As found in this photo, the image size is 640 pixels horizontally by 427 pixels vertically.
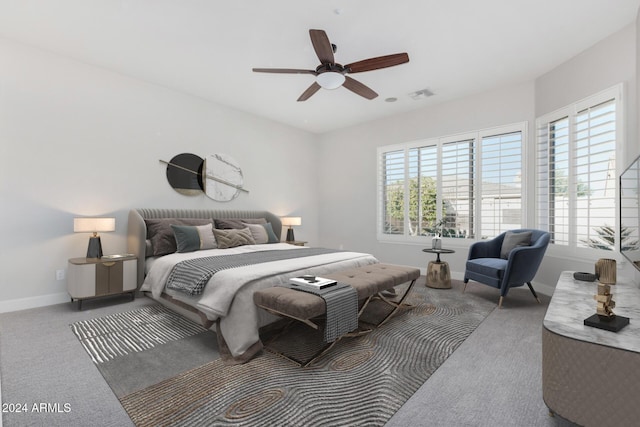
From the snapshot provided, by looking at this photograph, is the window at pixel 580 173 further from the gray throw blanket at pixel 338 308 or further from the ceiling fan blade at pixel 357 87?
the gray throw blanket at pixel 338 308

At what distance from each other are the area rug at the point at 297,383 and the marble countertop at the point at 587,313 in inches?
33.4

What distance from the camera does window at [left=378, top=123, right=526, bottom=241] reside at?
4.46m

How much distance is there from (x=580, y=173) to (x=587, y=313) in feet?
8.53

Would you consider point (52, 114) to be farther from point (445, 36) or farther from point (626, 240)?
point (626, 240)

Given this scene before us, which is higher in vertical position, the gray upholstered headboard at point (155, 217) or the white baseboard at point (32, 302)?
the gray upholstered headboard at point (155, 217)

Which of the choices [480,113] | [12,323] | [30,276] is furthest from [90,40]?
[480,113]

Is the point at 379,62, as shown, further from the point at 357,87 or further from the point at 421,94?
the point at 421,94

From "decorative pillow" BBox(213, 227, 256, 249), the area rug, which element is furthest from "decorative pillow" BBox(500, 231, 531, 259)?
"decorative pillow" BBox(213, 227, 256, 249)

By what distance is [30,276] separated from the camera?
3398 millimetres

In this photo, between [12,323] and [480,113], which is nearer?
[12,323]

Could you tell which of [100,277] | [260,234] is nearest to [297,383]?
[100,277]

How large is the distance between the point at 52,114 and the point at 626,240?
5.80m

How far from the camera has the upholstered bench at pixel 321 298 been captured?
2.11 meters

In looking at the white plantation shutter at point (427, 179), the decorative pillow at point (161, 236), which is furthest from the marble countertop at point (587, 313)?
the decorative pillow at point (161, 236)
